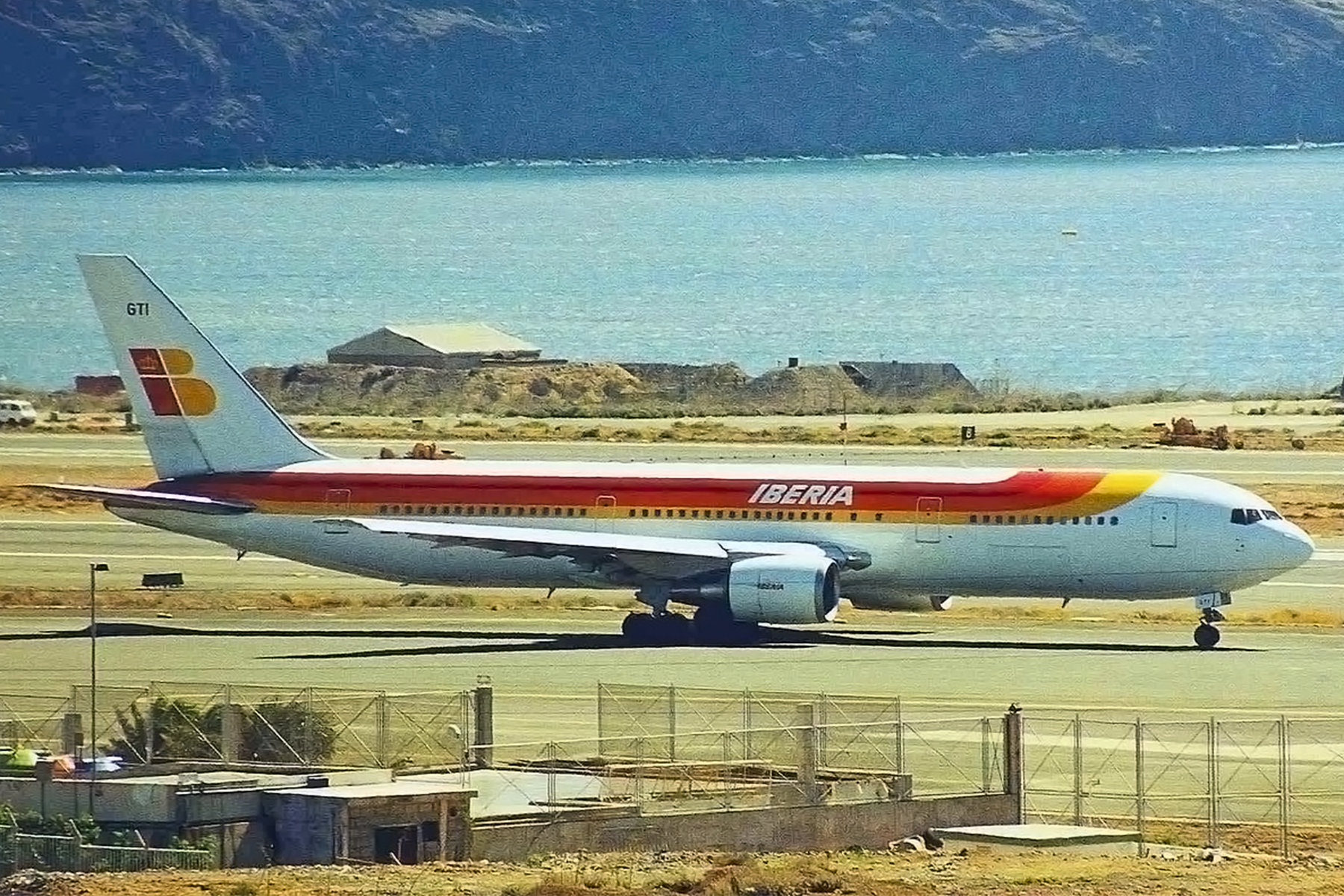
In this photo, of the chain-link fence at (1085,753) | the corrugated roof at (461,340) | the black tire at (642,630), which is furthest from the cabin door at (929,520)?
the corrugated roof at (461,340)

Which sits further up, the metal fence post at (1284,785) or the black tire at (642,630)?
the black tire at (642,630)

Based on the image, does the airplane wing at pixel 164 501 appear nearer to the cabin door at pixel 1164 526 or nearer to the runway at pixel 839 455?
the cabin door at pixel 1164 526

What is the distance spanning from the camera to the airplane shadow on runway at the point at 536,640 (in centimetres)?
5762

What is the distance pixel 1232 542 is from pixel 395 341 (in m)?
87.4

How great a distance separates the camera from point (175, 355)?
64.8 m

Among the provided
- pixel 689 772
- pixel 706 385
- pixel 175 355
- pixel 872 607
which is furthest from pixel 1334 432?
pixel 689 772

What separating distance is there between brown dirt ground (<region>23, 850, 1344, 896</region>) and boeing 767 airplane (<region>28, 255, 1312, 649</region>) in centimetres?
2386

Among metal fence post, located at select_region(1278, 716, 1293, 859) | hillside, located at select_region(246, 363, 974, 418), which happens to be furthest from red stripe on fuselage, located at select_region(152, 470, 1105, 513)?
hillside, located at select_region(246, 363, 974, 418)

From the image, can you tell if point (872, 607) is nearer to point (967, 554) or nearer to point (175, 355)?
point (967, 554)

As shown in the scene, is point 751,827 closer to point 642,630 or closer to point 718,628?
point 642,630

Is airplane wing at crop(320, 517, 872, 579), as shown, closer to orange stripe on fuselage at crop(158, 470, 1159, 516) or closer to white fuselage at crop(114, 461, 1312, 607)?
white fuselage at crop(114, 461, 1312, 607)

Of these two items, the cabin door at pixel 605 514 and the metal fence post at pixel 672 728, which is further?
the cabin door at pixel 605 514

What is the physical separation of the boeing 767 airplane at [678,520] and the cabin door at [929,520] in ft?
0.14

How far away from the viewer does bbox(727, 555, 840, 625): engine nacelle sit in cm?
5816
